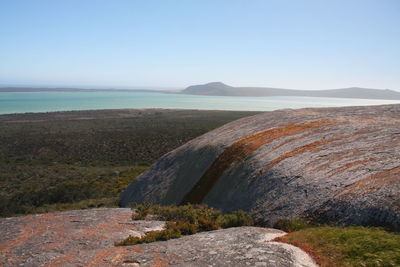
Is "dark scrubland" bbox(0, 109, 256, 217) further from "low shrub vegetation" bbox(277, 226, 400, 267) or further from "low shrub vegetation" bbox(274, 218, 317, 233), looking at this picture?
"low shrub vegetation" bbox(277, 226, 400, 267)

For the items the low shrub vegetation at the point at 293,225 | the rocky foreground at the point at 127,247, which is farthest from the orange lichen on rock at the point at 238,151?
the low shrub vegetation at the point at 293,225

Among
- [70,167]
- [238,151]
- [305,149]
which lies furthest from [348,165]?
[70,167]

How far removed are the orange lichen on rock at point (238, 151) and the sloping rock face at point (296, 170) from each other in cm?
4

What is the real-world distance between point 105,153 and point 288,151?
34949mm

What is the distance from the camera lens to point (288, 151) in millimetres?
10930

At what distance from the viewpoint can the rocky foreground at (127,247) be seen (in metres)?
5.64

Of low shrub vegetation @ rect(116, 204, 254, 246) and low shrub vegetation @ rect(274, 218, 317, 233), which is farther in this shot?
low shrub vegetation @ rect(116, 204, 254, 246)

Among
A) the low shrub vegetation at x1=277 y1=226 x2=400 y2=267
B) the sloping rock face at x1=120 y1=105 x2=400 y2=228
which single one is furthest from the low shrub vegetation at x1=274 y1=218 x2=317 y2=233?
the low shrub vegetation at x1=277 y1=226 x2=400 y2=267

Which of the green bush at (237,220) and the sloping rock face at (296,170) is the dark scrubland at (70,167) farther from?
the green bush at (237,220)

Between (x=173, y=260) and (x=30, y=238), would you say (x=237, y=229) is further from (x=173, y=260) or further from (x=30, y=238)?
(x=30, y=238)

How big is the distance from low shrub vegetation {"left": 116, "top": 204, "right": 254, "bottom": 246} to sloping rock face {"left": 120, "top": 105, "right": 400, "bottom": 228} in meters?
0.72

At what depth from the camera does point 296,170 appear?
31.0ft

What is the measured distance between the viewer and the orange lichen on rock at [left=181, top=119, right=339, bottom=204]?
11945 mm

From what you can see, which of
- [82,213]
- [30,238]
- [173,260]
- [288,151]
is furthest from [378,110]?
[30,238]
